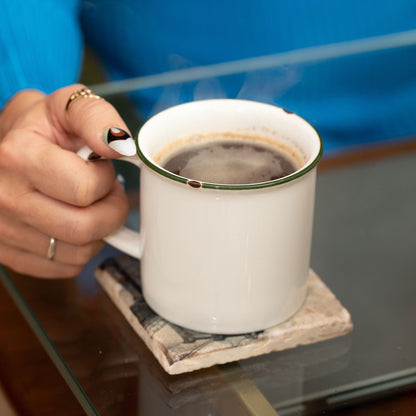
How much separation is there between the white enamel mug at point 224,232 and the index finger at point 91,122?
18 millimetres

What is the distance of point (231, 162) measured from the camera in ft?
2.01

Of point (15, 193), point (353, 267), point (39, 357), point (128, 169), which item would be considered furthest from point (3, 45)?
point (353, 267)

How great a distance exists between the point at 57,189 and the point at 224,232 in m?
0.20

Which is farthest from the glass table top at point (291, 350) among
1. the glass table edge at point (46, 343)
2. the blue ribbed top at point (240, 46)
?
the blue ribbed top at point (240, 46)

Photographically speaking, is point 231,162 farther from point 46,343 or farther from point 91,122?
point 46,343

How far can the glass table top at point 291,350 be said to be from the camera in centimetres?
56

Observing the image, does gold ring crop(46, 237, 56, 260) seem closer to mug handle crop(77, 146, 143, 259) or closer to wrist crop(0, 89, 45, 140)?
mug handle crop(77, 146, 143, 259)

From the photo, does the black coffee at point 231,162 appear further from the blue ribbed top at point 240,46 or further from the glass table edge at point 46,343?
the blue ribbed top at point 240,46

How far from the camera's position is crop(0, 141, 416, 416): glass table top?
1.85 feet

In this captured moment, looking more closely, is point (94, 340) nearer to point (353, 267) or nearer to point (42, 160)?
point (42, 160)

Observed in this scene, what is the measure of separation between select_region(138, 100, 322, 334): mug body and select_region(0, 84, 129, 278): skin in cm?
7

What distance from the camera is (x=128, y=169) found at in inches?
33.9

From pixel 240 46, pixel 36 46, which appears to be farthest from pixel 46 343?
pixel 240 46

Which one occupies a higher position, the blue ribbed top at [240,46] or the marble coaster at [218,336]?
the blue ribbed top at [240,46]
